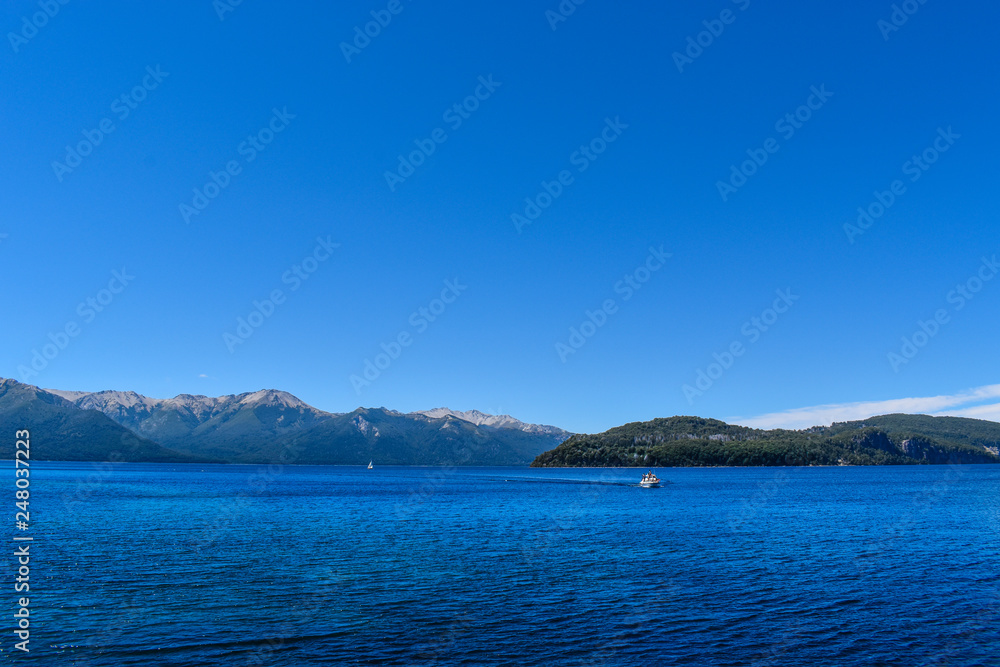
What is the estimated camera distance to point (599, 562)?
160 ft

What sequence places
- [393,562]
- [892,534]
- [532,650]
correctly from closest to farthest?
[532,650] < [393,562] < [892,534]

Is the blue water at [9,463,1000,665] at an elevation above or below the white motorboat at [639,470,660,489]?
above

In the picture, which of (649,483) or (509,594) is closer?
(509,594)

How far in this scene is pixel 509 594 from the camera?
122ft

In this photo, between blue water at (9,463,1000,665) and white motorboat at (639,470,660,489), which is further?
white motorboat at (639,470,660,489)

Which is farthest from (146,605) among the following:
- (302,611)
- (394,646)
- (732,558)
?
(732,558)

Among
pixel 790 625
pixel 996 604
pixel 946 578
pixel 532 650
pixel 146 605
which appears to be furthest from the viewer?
pixel 946 578

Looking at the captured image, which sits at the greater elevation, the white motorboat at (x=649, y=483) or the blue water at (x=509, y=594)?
the blue water at (x=509, y=594)

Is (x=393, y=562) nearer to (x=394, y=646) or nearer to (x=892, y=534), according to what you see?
(x=394, y=646)

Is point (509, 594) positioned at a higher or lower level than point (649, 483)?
higher

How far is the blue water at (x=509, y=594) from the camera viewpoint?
26922mm

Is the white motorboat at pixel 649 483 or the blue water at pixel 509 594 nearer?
the blue water at pixel 509 594

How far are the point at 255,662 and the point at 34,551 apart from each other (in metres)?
39.5

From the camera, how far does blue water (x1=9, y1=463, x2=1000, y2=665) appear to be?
2692cm
